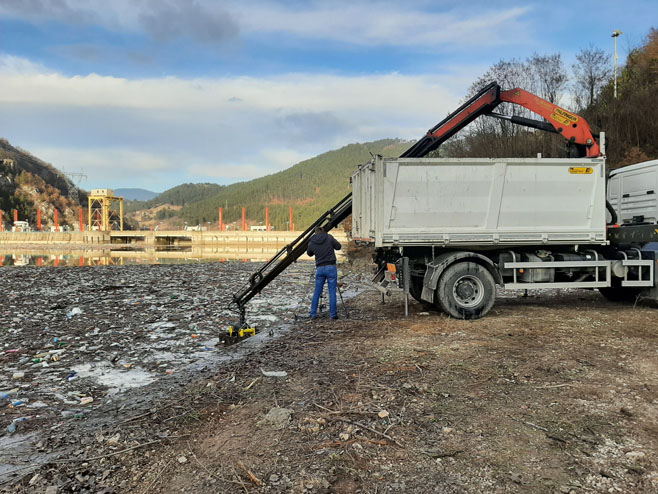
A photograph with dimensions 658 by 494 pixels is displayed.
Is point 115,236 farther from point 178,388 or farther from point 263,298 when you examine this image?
point 178,388

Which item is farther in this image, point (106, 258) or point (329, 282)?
point (106, 258)

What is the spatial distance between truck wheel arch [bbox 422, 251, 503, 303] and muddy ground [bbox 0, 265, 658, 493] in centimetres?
126

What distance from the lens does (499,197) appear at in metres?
7.31

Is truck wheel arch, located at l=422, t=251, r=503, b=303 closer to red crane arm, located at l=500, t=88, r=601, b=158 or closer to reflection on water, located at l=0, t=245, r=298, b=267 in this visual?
red crane arm, located at l=500, t=88, r=601, b=158

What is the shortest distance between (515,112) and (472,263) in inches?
743

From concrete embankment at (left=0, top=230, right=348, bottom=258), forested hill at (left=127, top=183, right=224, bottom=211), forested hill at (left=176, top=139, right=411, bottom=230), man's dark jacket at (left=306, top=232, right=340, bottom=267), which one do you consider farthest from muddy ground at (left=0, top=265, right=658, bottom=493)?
forested hill at (left=127, top=183, right=224, bottom=211)

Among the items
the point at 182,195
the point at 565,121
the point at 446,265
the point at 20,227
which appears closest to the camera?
the point at 446,265

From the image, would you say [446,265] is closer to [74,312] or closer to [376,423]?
[376,423]

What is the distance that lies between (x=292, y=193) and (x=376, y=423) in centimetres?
13373

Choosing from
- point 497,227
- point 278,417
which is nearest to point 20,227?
point 497,227

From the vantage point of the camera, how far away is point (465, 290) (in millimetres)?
7473

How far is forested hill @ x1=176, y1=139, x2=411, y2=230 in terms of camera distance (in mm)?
117250

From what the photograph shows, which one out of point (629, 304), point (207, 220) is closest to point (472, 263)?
point (629, 304)

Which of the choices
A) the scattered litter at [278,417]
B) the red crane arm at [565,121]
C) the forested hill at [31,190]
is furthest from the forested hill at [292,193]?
the scattered litter at [278,417]
